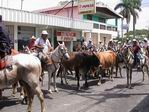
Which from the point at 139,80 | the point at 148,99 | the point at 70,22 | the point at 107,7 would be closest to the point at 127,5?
the point at 107,7

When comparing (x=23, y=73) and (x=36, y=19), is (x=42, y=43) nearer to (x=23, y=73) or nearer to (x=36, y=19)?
(x=23, y=73)

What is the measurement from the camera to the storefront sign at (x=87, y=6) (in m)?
32.3

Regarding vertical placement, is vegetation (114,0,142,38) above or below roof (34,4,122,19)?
above

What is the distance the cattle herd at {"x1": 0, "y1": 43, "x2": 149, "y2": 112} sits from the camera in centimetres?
964

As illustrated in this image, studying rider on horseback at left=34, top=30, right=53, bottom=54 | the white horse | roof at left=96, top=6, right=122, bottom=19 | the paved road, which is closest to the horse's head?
rider on horseback at left=34, top=30, right=53, bottom=54

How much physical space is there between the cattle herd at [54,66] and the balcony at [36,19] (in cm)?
678

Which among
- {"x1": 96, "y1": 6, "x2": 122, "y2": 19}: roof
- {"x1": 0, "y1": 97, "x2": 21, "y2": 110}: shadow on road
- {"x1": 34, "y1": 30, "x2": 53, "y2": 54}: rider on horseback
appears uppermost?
{"x1": 96, "y1": 6, "x2": 122, "y2": 19}: roof

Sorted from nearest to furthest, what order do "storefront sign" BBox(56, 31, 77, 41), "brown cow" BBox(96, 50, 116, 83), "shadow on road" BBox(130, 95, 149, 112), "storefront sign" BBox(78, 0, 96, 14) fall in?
"shadow on road" BBox(130, 95, 149, 112) → "brown cow" BBox(96, 50, 116, 83) → "storefront sign" BBox(56, 31, 77, 41) → "storefront sign" BBox(78, 0, 96, 14)

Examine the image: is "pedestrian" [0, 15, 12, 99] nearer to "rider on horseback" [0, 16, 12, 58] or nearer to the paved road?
"rider on horseback" [0, 16, 12, 58]

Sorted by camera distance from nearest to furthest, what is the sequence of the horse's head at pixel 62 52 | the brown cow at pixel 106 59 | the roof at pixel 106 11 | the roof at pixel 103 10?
1. the horse's head at pixel 62 52
2. the brown cow at pixel 106 59
3. the roof at pixel 103 10
4. the roof at pixel 106 11

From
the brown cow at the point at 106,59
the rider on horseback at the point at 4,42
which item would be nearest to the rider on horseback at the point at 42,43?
the rider on horseback at the point at 4,42

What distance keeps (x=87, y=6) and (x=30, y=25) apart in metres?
7.84

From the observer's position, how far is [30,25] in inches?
1067

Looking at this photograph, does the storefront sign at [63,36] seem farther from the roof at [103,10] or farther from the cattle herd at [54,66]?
the roof at [103,10]
